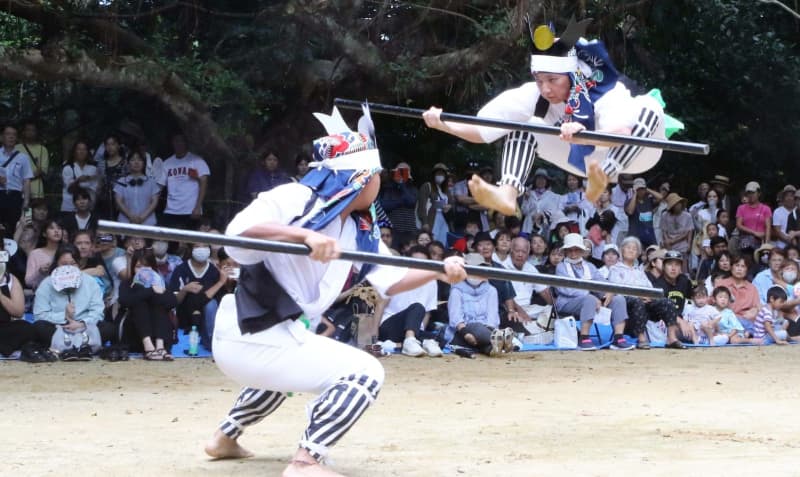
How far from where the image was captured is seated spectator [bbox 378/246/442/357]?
960 cm

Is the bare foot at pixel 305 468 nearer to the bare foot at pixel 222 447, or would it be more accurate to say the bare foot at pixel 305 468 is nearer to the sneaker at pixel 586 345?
the bare foot at pixel 222 447

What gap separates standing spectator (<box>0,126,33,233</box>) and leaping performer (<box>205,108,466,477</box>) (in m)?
5.98

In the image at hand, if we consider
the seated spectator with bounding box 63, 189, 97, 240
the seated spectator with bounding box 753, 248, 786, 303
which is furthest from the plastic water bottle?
the seated spectator with bounding box 753, 248, 786, 303

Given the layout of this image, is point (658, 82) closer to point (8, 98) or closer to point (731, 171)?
point (731, 171)

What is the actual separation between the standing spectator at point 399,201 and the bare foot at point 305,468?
21.7 feet

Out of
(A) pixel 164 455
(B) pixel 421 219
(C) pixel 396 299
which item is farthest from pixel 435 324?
(A) pixel 164 455

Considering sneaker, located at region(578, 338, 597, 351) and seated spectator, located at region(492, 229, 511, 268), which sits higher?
seated spectator, located at region(492, 229, 511, 268)

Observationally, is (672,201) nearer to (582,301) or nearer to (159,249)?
(582,301)

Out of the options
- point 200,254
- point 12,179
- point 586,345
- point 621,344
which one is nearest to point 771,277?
point 621,344

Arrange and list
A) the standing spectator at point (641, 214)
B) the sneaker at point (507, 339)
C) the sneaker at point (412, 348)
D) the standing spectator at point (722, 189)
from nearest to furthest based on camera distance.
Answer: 1. the sneaker at point (412, 348)
2. the sneaker at point (507, 339)
3. the standing spectator at point (641, 214)
4. the standing spectator at point (722, 189)

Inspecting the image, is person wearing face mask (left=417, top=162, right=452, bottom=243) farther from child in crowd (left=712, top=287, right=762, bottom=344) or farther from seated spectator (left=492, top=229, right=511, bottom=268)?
child in crowd (left=712, top=287, right=762, bottom=344)

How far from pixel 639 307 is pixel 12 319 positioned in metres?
5.28

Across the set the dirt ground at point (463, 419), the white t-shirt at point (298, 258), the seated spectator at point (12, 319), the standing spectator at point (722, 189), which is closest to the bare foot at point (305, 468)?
the dirt ground at point (463, 419)

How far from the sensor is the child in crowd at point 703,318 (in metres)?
10.8
